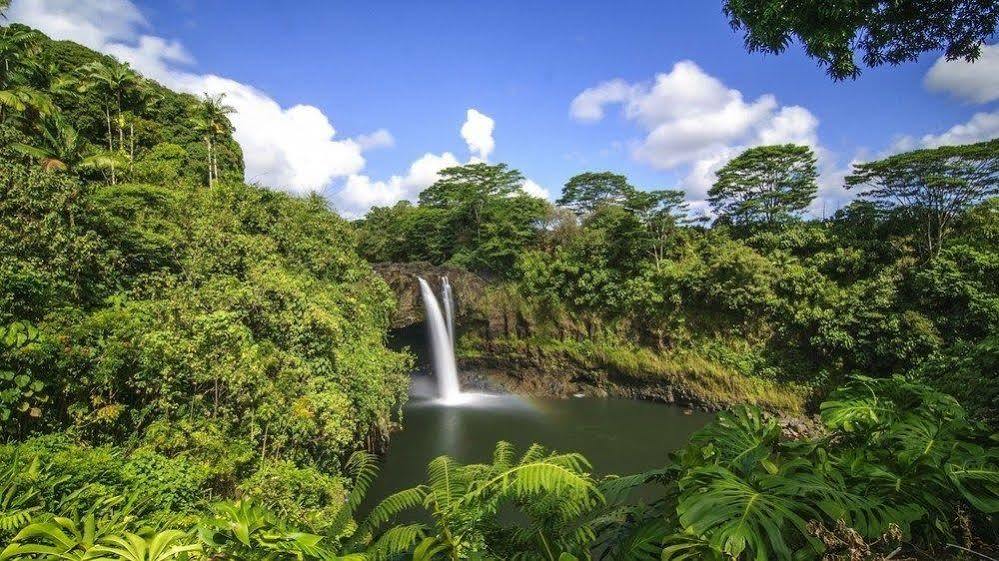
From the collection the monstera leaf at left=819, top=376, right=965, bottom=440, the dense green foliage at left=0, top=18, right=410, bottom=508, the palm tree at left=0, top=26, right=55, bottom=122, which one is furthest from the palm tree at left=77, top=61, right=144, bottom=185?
the monstera leaf at left=819, top=376, right=965, bottom=440

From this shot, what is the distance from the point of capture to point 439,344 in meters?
20.4

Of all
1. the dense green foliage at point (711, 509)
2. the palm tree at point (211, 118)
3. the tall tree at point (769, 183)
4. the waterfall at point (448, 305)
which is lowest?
the dense green foliage at point (711, 509)

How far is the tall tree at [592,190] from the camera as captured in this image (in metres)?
26.9

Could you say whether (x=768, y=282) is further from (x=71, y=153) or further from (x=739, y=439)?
(x=71, y=153)

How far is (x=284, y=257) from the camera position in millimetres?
11250

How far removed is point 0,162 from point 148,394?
4062 mm

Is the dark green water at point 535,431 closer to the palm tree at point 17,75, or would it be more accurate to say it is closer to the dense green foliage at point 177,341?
the dense green foliage at point 177,341

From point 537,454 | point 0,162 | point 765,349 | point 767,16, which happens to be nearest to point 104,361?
point 0,162

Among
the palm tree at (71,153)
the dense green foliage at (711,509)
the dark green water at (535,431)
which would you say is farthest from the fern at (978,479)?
the palm tree at (71,153)

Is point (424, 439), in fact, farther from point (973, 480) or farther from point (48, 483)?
point (973, 480)

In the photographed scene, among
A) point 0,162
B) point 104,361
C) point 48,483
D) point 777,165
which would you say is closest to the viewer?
point 48,483

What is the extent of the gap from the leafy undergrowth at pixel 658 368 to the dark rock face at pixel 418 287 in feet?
5.62

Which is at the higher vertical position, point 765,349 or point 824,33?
point 824,33

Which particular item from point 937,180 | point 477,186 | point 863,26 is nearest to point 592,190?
point 477,186
